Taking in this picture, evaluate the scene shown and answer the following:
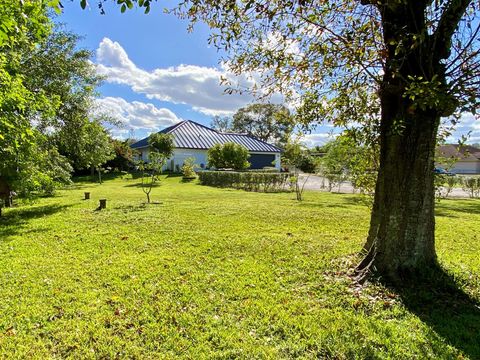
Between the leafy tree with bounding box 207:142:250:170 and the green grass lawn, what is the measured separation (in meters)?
20.6

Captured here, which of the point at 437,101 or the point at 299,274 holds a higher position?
the point at 437,101

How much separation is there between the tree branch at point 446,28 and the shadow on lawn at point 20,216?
27.9 ft

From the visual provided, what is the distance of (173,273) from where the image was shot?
441cm

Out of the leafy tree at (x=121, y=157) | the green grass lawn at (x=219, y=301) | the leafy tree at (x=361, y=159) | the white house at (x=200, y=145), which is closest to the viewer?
the green grass lawn at (x=219, y=301)

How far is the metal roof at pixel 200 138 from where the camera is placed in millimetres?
35562

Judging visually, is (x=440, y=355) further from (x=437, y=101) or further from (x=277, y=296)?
(x=437, y=101)

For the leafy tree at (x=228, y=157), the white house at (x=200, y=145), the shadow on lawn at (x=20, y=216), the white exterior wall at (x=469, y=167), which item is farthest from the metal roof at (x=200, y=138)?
the white exterior wall at (x=469, y=167)

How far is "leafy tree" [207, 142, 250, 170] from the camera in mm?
27125

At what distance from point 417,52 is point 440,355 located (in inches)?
122

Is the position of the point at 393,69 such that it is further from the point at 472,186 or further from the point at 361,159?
the point at 472,186

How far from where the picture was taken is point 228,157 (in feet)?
89.0

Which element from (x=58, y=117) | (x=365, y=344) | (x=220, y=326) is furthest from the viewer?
(x=58, y=117)

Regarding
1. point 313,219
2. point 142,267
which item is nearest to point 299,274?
point 142,267

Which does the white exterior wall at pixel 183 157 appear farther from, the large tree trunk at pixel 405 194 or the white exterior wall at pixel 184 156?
the large tree trunk at pixel 405 194
